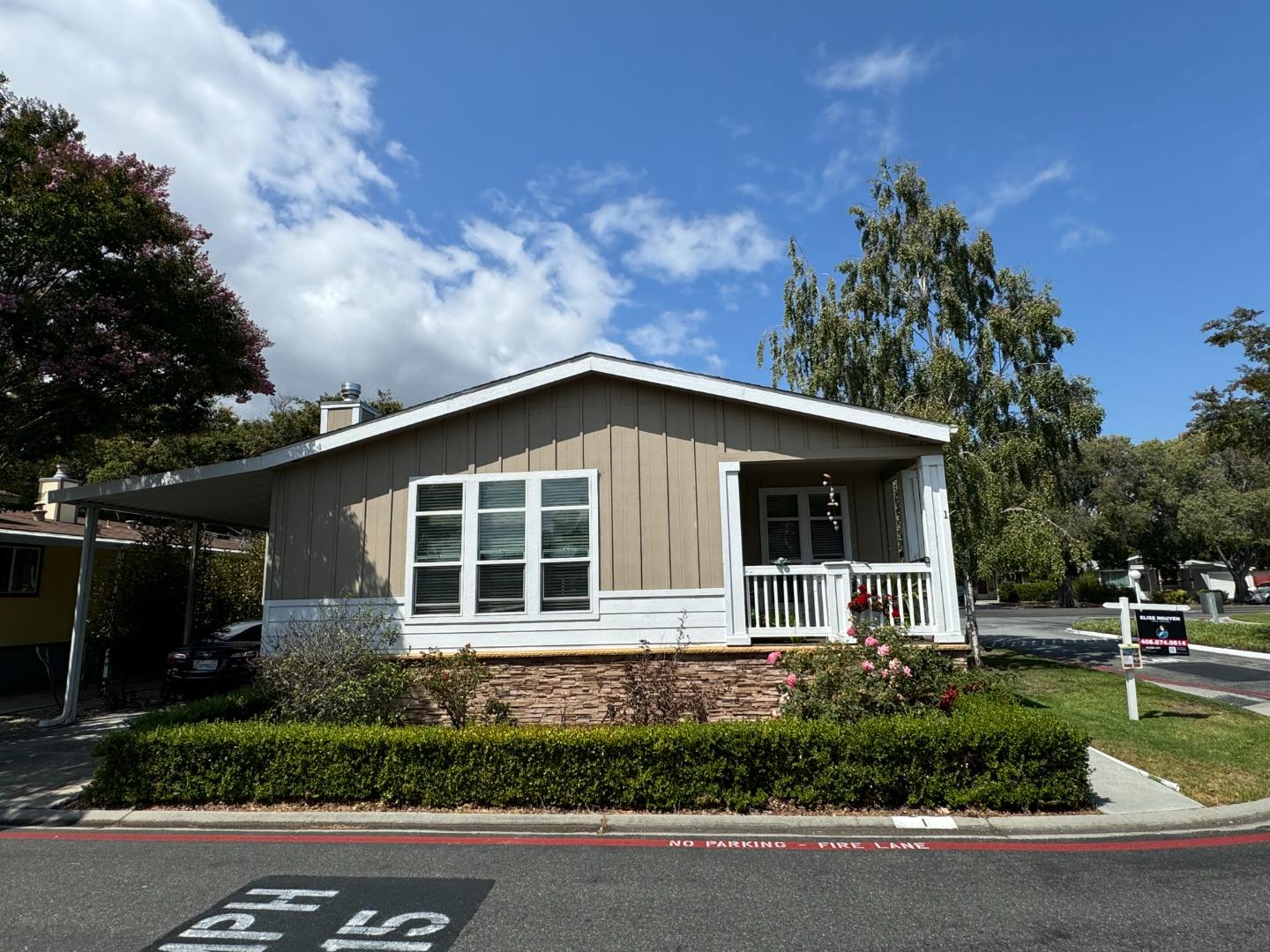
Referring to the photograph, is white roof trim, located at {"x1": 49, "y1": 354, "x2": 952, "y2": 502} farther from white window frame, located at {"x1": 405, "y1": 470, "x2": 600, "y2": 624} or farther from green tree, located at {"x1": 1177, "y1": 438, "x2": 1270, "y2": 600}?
green tree, located at {"x1": 1177, "y1": 438, "x2": 1270, "y2": 600}

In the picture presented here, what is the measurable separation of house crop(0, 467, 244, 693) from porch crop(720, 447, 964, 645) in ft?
41.3

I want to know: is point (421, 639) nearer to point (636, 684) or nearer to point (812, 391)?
point (636, 684)

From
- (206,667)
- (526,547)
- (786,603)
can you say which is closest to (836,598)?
(786,603)

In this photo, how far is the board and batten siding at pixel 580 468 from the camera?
9.52 m

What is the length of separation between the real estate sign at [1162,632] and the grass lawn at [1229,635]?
7.36 metres

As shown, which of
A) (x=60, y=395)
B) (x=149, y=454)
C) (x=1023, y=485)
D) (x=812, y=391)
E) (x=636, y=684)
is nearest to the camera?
(x=636, y=684)

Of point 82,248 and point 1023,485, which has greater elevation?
point 82,248

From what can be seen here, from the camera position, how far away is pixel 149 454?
1073 inches

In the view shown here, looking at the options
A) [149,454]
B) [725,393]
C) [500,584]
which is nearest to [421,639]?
[500,584]

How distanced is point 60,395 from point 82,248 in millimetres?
2568

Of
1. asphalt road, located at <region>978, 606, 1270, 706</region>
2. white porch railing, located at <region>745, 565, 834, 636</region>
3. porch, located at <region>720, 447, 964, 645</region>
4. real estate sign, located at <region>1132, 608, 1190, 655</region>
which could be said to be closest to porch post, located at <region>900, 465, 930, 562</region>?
porch, located at <region>720, 447, 964, 645</region>

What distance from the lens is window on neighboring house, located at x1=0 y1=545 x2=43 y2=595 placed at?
47.4ft

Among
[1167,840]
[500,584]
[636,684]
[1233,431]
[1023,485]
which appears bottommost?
[1167,840]

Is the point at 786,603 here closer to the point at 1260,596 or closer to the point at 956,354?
the point at 956,354
